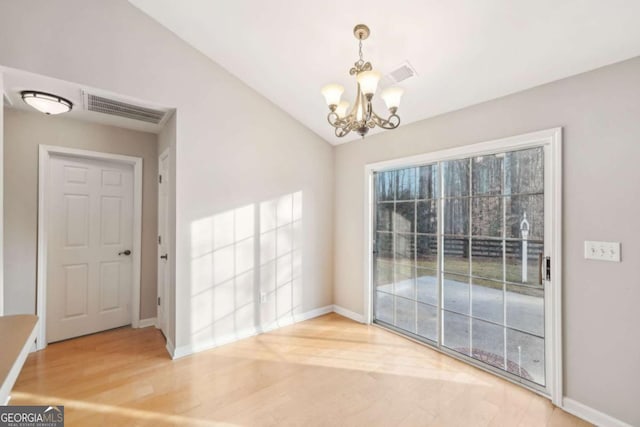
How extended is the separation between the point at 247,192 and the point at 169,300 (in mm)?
1364

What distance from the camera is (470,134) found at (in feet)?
8.32

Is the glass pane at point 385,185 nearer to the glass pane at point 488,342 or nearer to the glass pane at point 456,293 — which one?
the glass pane at point 456,293

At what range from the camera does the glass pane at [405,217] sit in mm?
3123

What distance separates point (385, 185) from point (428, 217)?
Answer: 2.27 feet

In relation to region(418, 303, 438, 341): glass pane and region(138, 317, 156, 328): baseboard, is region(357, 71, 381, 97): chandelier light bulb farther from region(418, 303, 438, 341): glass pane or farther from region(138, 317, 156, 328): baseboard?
region(138, 317, 156, 328): baseboard

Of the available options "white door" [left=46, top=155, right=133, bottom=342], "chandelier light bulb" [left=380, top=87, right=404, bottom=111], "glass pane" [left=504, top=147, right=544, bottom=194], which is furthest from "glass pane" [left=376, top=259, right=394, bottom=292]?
"white door" [left=46, top=155, right=133, bottom=342]

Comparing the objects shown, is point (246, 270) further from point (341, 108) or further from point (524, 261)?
point (524, 261)

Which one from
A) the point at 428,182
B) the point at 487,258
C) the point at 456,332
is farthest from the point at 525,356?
the point at 428,182

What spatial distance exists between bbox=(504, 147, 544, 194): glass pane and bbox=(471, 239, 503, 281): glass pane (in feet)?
1.59

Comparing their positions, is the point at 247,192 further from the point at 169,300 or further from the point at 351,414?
the point at 351,414

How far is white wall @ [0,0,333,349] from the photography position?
2.12 m

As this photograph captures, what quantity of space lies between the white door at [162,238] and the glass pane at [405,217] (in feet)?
8.53

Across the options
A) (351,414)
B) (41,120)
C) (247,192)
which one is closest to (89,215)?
(41,120)

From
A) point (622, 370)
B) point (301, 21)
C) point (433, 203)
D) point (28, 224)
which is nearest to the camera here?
point (622, 370)
